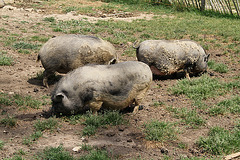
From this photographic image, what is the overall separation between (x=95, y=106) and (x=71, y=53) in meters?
1.75

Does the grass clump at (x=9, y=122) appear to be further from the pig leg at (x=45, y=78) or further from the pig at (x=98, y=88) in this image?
the pig leg at (x=45, y=78)

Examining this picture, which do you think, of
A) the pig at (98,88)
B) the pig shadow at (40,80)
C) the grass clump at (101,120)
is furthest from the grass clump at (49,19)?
the grass clump at (101,120)

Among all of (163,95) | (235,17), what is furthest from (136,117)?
(235,17)

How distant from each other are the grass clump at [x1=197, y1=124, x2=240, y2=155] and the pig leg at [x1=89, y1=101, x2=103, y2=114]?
1721mm

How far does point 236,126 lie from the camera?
4855mm

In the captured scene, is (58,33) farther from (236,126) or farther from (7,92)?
Answer: (236,126)

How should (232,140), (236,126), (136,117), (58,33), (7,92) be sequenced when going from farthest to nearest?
1. (58,33)
2. (7,92)
3. (136,117)
4. (236,126)
5. (232,140)

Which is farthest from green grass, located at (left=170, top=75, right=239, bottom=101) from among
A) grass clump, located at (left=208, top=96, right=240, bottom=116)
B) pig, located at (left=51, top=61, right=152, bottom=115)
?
pig, located at (left=51, top=61, right=152, bottom=115)

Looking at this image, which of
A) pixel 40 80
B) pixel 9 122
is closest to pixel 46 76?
pixel 40 80

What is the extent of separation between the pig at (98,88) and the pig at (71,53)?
122cm

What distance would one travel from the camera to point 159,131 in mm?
4520

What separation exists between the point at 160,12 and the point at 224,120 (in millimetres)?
11688

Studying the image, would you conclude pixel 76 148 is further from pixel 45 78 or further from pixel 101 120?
pixel 45 78

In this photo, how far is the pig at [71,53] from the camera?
6312mm
